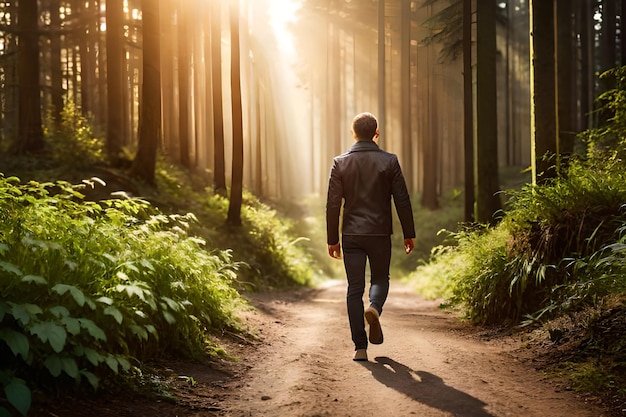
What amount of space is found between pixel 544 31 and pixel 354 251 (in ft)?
26.9

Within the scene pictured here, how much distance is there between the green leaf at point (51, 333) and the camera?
400 cm

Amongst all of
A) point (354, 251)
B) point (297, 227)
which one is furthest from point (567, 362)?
point (297, 227)

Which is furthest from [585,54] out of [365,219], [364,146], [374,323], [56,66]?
[374,323]

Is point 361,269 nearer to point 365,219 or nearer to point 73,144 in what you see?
point 365,219

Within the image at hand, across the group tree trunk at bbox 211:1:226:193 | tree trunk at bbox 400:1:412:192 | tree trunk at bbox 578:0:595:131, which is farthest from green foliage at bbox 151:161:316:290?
tree trunk at bbox 400:1:412:192

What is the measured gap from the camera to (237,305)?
372 inches

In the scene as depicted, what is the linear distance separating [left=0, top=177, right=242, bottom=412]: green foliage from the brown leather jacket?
6.18 feet

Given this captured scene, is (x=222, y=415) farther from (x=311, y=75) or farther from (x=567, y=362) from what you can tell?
(x=311, y=75)

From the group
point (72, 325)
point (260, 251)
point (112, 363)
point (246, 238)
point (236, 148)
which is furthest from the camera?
point (236, 148)

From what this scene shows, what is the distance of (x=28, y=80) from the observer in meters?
18.0

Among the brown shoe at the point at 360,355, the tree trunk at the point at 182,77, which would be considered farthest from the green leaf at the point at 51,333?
the tree trunk at the point at 182,77

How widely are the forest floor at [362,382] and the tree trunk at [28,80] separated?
1254 centimetres

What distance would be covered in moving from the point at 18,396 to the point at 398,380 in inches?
129

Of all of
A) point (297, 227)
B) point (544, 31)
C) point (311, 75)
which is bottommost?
point (297, 227)
